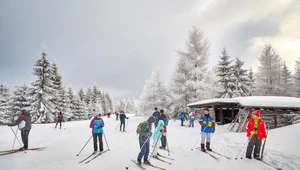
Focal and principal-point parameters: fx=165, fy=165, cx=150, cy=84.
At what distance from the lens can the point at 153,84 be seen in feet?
110

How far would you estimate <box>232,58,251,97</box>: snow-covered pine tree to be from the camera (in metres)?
28.0

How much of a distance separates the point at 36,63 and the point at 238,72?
34.3m

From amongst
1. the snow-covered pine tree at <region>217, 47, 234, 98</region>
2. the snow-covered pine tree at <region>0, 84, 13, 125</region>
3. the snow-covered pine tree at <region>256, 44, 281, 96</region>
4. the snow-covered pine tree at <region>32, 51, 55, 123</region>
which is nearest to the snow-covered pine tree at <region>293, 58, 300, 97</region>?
the snow-covered pine tree at <region>256, 44, 281, 96</region>

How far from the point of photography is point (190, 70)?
2639 centimetres

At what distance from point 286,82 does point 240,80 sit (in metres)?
10.3

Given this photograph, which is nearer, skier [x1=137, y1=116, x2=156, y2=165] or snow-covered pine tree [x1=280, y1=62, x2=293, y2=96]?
skier [x1=137, y1=116, x2=156, y2=165]

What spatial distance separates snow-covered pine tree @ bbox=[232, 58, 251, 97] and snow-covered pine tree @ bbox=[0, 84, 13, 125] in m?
40.3

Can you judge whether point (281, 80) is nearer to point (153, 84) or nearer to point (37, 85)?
point (153, 84)

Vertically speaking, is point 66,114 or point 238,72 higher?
point 238,72

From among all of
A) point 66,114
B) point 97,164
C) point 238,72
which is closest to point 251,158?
point 97,164

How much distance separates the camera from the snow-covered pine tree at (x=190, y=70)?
2552cm

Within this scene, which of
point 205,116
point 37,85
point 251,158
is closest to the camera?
point 251,158

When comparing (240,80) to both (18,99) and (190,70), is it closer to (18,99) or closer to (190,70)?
(190,70)

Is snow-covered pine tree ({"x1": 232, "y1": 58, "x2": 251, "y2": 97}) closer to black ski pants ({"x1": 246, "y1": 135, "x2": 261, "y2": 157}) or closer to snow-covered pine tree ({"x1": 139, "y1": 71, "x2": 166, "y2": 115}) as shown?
snow-covered pine tree ({"x1": 139, "y1": 71, "x2": 166, "y2": 115})
